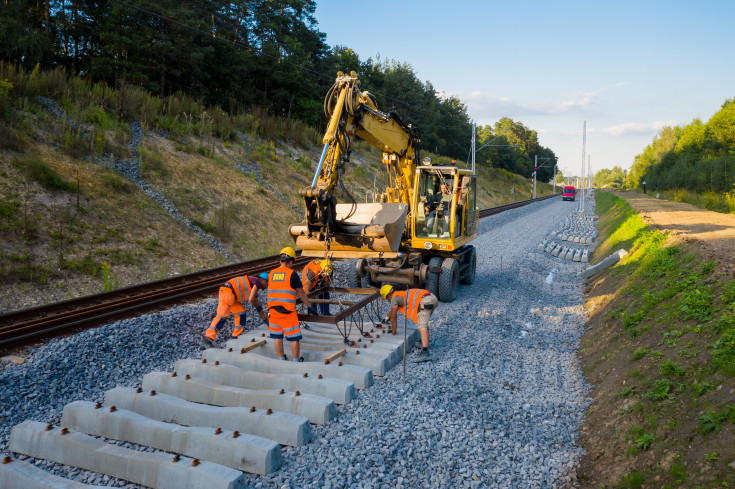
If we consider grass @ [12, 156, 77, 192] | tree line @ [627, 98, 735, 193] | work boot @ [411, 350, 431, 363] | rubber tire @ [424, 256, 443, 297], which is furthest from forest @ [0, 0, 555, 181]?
tree line @ [627, 98, 735, 193]

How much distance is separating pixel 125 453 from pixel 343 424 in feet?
6.94

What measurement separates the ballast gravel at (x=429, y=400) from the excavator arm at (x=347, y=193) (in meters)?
2.12

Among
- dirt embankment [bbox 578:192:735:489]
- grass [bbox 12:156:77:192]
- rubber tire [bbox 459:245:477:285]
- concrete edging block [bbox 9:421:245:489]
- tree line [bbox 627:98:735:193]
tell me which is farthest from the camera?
tree line [bbox 627:98:735:193]

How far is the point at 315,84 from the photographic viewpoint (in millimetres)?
36500

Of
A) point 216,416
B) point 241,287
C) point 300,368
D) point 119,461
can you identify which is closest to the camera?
point 119,461

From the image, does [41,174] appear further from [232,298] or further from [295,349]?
[295,349]

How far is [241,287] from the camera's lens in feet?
25.0

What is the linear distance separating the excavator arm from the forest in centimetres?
828

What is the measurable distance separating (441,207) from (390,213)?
2062 mm

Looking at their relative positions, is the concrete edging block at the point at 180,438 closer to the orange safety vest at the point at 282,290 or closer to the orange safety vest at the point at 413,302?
the orange safety vest at the point at 282,290

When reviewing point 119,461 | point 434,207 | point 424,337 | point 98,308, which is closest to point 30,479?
point 119,461

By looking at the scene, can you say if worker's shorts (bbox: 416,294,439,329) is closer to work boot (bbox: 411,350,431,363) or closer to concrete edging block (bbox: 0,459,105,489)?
work boot (bbox: 411,350,431,363)

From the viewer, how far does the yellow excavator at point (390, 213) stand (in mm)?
8273

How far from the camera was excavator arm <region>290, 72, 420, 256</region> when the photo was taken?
812 centimetres
